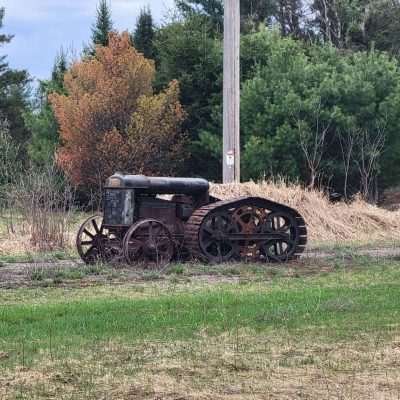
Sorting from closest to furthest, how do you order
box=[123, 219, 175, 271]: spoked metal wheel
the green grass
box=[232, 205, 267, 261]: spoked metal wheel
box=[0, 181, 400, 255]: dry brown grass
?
1. the green grass
2. box=[123, 219, 175, 271]: spoked metal wheel
3. box=[232, 205, 267, 261]: spoked metal wheel
4. box=[0, 181, 400, 255]: dry brown grass

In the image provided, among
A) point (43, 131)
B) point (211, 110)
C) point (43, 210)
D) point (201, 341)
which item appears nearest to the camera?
point (201, 341)

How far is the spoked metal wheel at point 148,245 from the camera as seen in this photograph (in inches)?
596

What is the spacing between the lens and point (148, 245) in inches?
605

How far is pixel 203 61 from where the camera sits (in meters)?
37.9

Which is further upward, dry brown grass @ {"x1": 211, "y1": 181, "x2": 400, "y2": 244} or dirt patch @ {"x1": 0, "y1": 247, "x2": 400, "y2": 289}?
dry brown grass @ {"x1": 211, "y1": 181, "x2": 400, "y2": 244}

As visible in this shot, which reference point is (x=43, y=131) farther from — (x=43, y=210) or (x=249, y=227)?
(x=249, y=227)

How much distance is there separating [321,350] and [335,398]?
1659mm

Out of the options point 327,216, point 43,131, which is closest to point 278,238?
point 327,216

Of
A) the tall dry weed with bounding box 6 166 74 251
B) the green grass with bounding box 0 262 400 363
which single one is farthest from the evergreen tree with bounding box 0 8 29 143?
the green grass with bounding box 0 262 400 363

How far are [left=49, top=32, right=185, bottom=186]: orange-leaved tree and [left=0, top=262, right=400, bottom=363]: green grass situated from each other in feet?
79.0

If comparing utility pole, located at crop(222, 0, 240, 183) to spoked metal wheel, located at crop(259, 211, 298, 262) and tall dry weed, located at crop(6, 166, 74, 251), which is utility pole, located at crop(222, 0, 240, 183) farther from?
spoked metal wheel, located at crop(259, 211, 298, 262)

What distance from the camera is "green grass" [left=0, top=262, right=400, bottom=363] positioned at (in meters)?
8.38

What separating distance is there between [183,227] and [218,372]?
9.53 m

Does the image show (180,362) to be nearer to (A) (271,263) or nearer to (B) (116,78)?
(A) (271,263)
